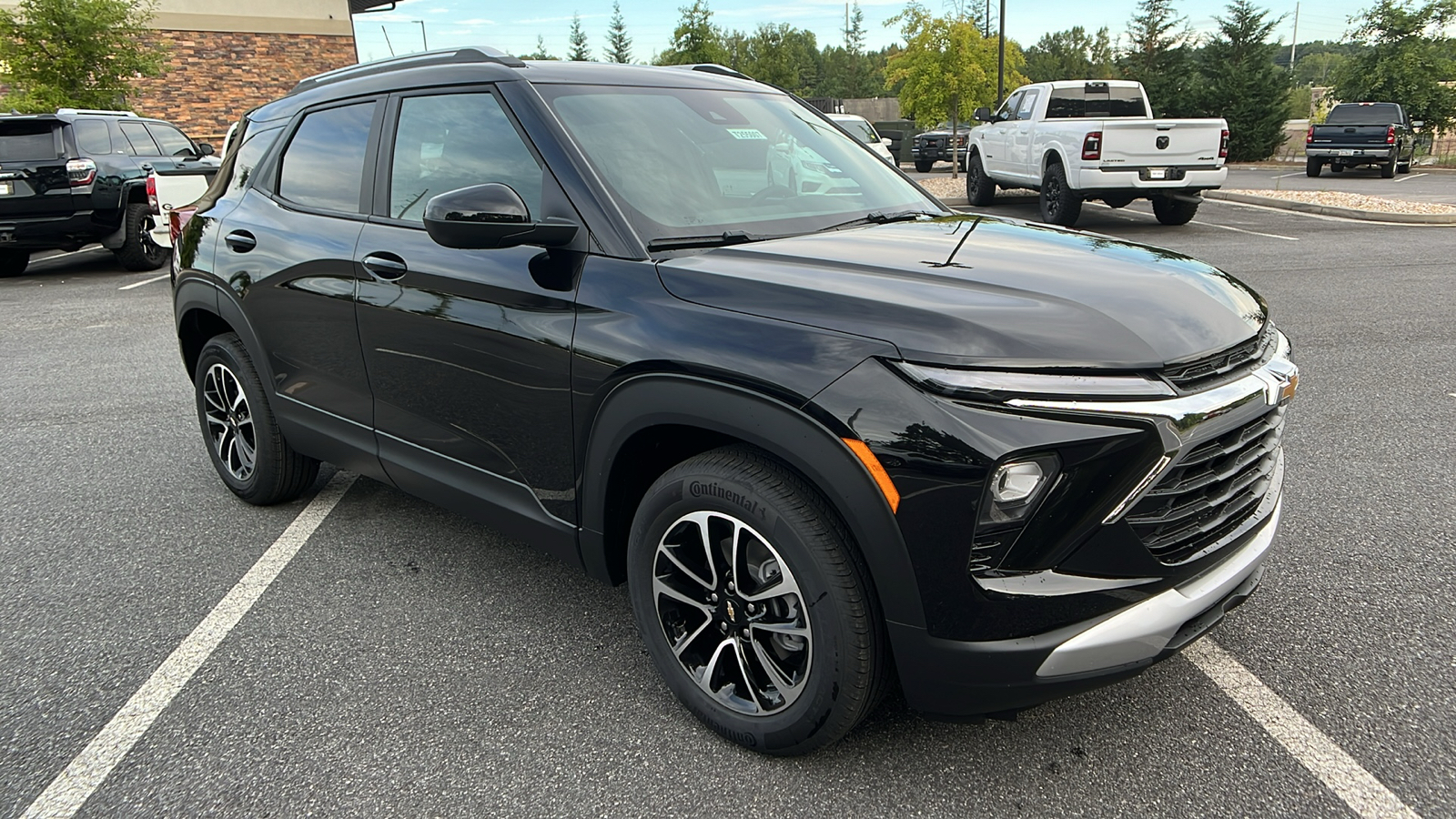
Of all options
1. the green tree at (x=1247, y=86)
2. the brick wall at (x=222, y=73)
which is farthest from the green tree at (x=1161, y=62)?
the brick wall at (x=222, y=73)

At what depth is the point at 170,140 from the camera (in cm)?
1341

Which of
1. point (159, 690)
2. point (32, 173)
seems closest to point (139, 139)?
point (32, 173)

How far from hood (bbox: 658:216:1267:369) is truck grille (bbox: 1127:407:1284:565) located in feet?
0.72

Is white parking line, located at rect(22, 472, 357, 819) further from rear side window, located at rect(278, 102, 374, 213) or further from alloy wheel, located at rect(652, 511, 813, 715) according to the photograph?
alloy wheel, located at rect(652, 511, 813, 715)

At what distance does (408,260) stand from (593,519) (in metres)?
1.12

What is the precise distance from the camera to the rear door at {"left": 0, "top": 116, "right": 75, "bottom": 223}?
37.2ft

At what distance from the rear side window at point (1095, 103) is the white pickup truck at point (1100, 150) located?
1 centimetres

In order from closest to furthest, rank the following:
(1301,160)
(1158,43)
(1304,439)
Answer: (1304,439), (1301,160), (1158,43)

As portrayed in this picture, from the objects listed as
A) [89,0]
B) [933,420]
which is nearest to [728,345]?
[933,420]

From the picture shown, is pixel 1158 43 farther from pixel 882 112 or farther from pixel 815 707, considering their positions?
pixel 815 707

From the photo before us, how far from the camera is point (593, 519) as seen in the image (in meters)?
2.72

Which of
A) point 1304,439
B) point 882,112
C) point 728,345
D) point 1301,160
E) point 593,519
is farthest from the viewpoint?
point 882,112

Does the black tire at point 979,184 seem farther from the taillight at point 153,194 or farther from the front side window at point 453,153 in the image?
the front side window at point 453,153

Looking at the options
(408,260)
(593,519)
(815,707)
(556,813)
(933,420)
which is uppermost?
(408,260)
